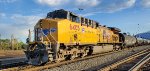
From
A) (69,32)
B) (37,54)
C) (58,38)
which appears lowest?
(37,54)

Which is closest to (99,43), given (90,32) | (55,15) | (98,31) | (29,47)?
(98,31)

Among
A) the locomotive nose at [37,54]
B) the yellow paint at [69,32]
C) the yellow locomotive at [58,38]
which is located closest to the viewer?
the locomotive nose at [37,54]

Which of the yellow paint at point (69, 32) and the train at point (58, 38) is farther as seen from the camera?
the yellow paint at point (69, 32)

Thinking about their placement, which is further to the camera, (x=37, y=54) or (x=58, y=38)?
(x=58, y=38)

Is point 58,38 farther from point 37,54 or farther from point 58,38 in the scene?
point 37,54

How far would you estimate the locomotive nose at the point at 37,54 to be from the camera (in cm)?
1511

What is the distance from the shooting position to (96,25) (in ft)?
Answer: 77.9

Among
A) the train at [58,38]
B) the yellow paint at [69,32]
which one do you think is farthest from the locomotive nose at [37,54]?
the yellow paint at [69,32]

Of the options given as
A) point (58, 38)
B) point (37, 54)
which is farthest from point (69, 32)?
point (37, 54)

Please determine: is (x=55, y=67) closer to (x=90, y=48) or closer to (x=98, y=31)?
(x=90, y=48)

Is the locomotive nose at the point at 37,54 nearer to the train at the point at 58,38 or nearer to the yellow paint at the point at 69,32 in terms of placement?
the train at the point at 58,38

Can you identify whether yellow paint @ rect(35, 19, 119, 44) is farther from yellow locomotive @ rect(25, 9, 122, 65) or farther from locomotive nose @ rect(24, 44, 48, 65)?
locomotive nose @ rect(24, 44, 48, 65)

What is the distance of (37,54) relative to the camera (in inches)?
608

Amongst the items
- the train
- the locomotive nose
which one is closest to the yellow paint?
the train
